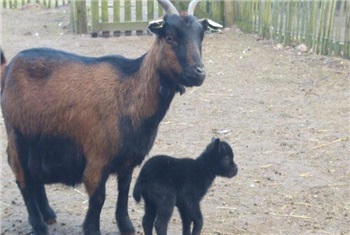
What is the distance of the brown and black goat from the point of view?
18.0 ft

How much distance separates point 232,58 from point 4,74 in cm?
709

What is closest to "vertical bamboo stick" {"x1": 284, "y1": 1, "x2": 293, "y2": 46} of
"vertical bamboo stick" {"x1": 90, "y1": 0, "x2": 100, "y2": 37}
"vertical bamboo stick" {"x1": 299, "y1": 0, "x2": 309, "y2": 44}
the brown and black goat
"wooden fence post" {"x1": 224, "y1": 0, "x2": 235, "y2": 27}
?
"vertical bamboo stick" {"x1": 299, "y1": 0, "x2": 309, "y2": 44}

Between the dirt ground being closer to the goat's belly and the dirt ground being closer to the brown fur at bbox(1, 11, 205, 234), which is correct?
the goat's belly

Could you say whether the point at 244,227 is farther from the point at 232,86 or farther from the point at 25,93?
the point at 232,86

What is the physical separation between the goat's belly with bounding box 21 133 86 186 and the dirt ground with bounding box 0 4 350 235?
695mm

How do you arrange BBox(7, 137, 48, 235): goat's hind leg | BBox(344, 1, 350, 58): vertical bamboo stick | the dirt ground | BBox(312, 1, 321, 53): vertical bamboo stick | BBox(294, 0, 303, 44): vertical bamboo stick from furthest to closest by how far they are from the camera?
BBox(294, 0, 303, 44): vertical bamboo stick
BBox(312, 1, 321, 53): vertical bamboo stick
BBox(344, 1, 350, 58): vertical bamboo stick
the dirt ground
BBox(7, 137, 48, 235): goat's hind leg

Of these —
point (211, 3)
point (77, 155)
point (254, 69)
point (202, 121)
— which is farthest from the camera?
point (211, 3)

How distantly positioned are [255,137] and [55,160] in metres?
3.62

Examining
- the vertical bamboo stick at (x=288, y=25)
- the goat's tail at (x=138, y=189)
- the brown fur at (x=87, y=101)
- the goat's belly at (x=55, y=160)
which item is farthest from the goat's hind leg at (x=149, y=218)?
the vertical bamboo stick at (x=288, y=25)

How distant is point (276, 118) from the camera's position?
375 inches

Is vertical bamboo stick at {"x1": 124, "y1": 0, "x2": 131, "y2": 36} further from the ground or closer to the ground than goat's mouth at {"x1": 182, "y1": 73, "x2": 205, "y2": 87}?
closer to the ground

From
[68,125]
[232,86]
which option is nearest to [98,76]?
[68,125]

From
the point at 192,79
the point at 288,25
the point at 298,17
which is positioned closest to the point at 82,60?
the point at 192,79

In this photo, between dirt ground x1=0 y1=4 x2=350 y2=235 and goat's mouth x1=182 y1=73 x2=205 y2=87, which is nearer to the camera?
goat's mouth x1=182 y1=73 x2=205 y2=87
